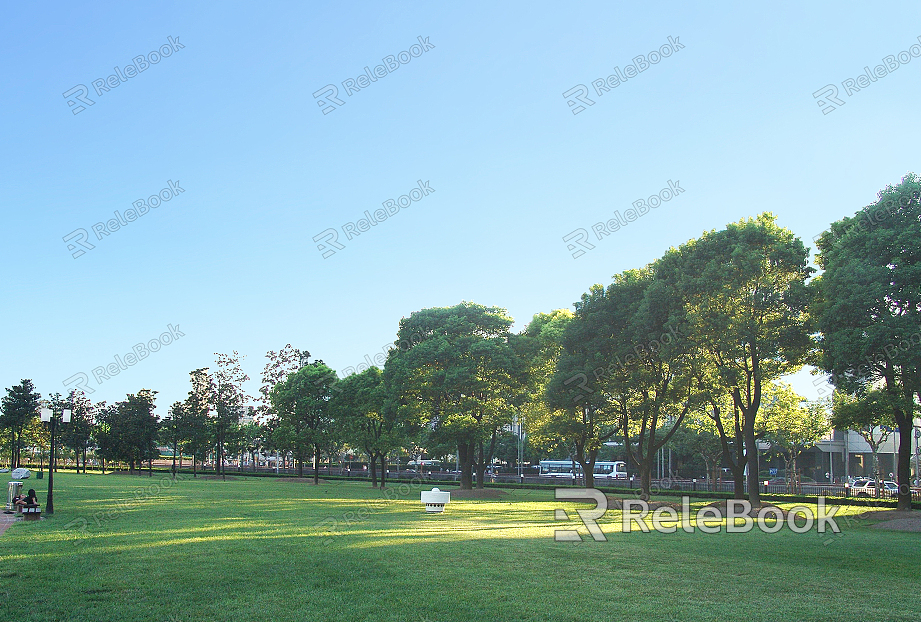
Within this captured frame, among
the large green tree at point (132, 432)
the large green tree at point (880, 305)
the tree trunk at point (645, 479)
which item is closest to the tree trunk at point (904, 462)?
the large green tree at point (880, 305)

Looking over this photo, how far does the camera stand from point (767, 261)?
1256 inches

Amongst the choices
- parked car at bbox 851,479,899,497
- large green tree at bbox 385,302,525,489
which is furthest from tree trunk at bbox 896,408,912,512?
large green tree at bbox 385,302,525,489

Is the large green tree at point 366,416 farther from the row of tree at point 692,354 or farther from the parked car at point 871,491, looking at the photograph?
the parked car at point 871,491

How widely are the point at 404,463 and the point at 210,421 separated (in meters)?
54.1

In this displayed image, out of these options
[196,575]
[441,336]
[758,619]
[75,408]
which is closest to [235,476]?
[75,408]

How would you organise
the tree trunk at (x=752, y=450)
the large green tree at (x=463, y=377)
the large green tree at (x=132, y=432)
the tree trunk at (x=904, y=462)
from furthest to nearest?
the large green tree at (x=132, y=432) → the large green tree at (x=463, y=377) → the tree trunk at (x=752, y=450) → the tree trunk at (x=904, y=462)

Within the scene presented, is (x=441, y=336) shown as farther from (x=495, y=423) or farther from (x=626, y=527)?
(x=626, y=527)

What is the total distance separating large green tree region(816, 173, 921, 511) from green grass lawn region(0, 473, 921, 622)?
31.0ft

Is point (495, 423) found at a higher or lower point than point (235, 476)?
higher

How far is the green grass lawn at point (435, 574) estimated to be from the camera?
31.6 feet

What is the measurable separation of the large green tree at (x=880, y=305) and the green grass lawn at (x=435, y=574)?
Answer: 9.46 m

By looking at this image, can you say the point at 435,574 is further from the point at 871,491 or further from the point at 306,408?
the point at 871,491

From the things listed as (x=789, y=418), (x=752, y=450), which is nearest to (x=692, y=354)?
(x=752, y=450)

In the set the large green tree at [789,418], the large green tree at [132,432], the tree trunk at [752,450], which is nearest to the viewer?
the tree trunk at [752,450]
